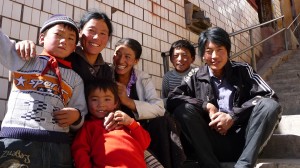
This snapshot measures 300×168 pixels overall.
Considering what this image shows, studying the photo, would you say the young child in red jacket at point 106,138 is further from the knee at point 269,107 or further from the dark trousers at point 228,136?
the knee at point 269,107

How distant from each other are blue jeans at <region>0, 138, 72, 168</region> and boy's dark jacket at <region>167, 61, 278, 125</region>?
1.10 m

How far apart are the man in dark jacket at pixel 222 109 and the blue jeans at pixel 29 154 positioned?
971 mm

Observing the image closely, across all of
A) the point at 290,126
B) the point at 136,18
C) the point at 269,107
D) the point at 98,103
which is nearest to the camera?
the point at 98,103

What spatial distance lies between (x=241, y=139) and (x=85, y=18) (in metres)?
1.39

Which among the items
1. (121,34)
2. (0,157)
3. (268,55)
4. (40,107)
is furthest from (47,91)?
(268,55)

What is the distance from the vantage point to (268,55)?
748 centimetres

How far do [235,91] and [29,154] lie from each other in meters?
1.55

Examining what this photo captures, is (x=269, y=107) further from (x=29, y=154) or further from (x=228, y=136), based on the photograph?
(x=29, y=154)

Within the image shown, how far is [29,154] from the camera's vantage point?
4.74ft

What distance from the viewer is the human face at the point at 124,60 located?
7.56 ft

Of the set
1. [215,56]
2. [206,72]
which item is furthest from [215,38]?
[206,72]

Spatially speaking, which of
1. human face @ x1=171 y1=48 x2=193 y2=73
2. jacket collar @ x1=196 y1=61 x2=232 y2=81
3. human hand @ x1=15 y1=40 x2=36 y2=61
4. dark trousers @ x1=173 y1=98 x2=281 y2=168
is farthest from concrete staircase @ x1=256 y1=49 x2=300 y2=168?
human hand @ x1=15 y1=40 x2=36 y2=61

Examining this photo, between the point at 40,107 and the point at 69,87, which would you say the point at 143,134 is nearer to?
the point at 69,87

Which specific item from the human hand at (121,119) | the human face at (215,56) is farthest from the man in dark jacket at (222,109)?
the human hand at (121,119)
